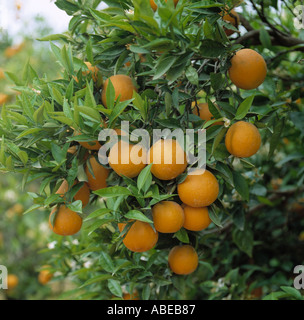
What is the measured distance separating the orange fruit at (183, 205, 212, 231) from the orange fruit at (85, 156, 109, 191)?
0.23 metres

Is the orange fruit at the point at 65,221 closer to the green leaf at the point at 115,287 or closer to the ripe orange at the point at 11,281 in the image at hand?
the green leaf at the point at 115,287

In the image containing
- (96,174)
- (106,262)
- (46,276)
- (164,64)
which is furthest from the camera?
(46,276)

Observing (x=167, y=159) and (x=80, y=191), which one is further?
(x=80, y=191)

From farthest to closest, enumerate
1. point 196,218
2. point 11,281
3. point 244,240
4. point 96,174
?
point 11,281 → point 244,240 → point 96,174 → point 196,218

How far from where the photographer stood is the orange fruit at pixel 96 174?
3.18 ft

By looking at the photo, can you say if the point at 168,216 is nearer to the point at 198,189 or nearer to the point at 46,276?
the point at 198,189

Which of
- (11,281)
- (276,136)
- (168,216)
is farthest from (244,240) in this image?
(11,281)

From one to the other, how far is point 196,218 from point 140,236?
13cm

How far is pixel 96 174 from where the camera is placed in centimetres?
97
